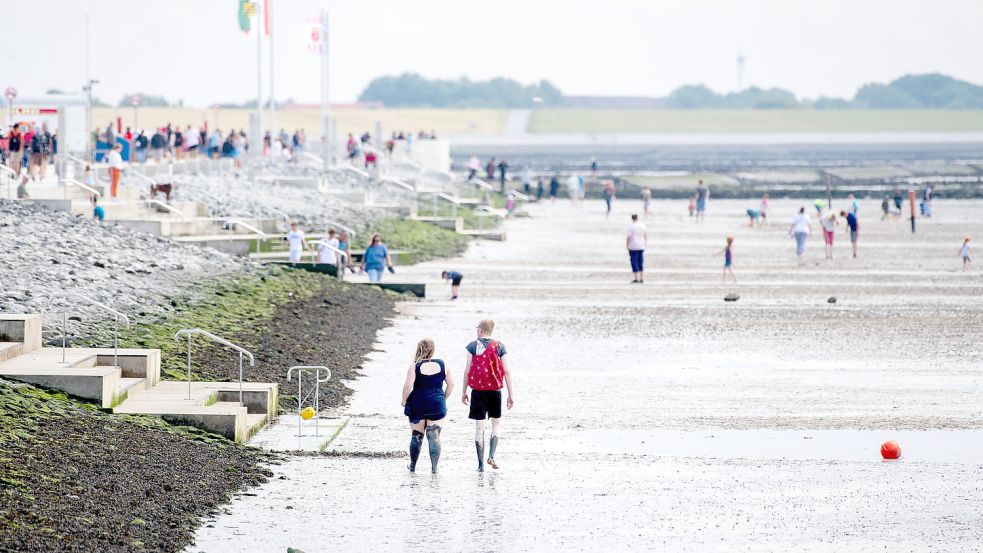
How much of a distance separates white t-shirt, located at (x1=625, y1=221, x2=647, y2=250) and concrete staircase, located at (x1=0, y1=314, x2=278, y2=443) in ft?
58.7

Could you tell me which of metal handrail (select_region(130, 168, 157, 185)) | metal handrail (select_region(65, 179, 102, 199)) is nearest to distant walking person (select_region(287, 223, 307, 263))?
metal handrail (select_region(65, 179, 102, 199))

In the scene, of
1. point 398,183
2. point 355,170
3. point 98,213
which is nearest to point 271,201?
point 98,213

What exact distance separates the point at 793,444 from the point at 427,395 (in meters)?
4.17

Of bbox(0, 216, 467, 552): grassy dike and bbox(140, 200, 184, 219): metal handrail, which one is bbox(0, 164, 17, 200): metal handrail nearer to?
bbox(140, 200, 184, 219): metal handrail

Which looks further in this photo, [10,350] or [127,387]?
[10,350]

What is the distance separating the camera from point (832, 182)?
97.7 meters

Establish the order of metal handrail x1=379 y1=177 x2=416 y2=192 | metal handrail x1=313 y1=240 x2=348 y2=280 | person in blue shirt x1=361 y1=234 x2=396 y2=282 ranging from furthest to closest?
metal handrail x1=379 y1=177 x2=416 y2=192 → person in blue shirt x1=361 y1=234 x2=396 y2=282 → metal handrail x1=313 y1=240 x2=348 y2=280

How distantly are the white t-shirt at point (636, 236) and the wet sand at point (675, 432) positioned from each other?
103cm

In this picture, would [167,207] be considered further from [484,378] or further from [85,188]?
[484,378]

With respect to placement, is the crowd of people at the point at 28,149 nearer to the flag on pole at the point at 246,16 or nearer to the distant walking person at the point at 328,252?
the distant walking person at the point at 328,252

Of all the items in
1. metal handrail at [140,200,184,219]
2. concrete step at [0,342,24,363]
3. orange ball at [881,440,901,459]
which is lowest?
orange ball at [881,440,901,459]

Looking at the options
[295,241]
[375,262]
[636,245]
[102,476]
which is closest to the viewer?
[102,476]

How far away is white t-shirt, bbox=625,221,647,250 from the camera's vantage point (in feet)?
116

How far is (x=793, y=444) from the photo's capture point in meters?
16.8
